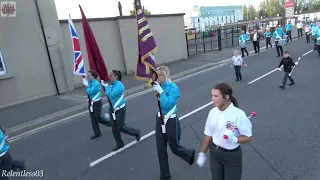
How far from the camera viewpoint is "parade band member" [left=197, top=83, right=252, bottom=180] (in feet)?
9.99

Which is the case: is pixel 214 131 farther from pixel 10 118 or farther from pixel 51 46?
pixel 51 46

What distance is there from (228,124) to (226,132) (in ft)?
0.40

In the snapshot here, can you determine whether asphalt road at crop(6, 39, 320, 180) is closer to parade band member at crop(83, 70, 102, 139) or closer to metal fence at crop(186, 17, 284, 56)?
parade band member at crop(83, 70, 102, 139)

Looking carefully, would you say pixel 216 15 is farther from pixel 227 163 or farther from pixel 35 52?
pixel 227 163

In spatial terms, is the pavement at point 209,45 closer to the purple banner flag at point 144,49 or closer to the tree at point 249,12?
the purple banner flag at point 144,49

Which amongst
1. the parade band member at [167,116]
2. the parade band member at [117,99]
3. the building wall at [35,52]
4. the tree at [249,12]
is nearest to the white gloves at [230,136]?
the parade band member at [167,116]

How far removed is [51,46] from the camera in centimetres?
1212

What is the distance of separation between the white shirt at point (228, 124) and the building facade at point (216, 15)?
10937 cm

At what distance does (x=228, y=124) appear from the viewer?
3.05 meters

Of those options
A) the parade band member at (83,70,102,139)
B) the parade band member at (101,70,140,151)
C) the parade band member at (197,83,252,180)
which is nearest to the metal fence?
the parade band member at (83,70,102,139)

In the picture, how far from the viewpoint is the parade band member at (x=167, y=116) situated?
4145mm

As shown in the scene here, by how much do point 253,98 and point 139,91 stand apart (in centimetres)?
508

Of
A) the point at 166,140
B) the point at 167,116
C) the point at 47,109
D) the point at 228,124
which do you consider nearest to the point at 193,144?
the point at 166,140

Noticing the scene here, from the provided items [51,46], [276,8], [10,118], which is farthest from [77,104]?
[276,8]
